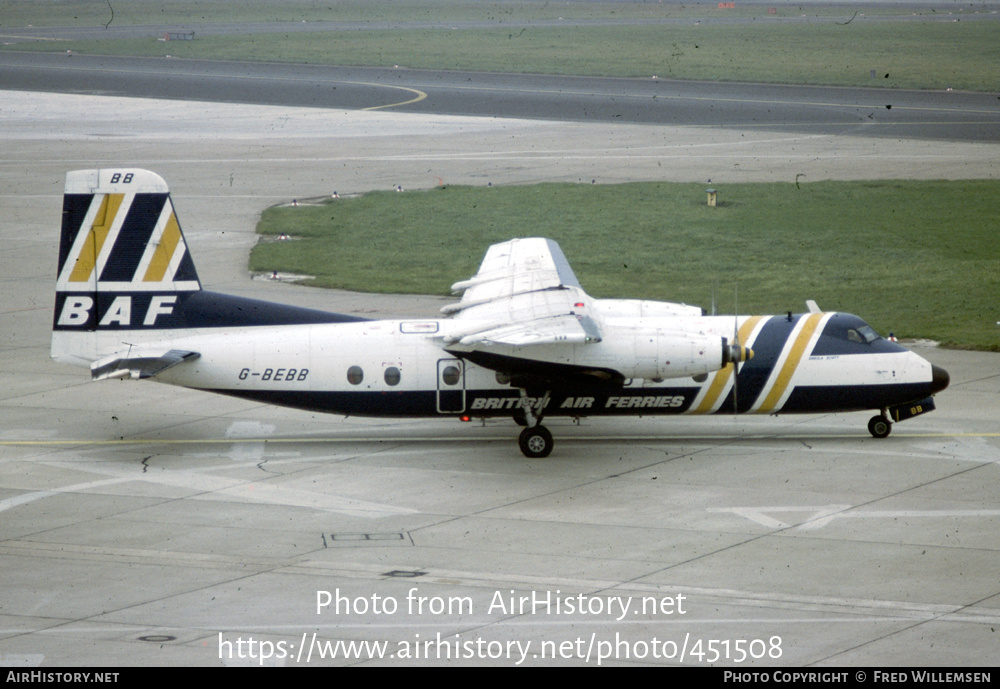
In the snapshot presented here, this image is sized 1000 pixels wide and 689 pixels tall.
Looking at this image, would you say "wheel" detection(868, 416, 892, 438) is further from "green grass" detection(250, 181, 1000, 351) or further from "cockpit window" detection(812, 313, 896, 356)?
"green grass" detection(250, 181, 1000, 351)

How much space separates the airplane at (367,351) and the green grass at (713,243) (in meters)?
9.99

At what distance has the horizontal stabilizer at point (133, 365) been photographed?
26.4 m

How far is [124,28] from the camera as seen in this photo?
460ft

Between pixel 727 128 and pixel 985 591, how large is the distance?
58.5m

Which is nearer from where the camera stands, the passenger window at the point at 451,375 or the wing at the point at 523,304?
the wing at the point at 523,304

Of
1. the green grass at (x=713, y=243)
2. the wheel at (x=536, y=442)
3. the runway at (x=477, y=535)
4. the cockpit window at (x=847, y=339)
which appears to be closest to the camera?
the runway at (x=477, y=535)

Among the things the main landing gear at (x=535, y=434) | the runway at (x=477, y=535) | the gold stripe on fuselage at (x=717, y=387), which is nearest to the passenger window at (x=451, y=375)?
the main landing gear at (x=535, y=434)

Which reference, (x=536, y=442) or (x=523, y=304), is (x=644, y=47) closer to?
Answer: (x=523, y=304)

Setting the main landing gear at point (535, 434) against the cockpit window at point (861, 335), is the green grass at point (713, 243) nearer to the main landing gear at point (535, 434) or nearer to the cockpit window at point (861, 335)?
the cockpit window at point (861, 335)

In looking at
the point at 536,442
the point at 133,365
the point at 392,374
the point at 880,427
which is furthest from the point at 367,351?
the point at 880,427

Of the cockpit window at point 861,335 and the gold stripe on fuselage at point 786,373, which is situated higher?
the cockpit window at point 861,335

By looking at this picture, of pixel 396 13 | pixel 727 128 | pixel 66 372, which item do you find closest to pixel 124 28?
pixel 396 13

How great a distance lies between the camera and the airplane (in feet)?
90.7

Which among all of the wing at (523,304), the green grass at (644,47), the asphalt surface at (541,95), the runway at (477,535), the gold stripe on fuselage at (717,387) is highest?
the green grass at (644,47)
